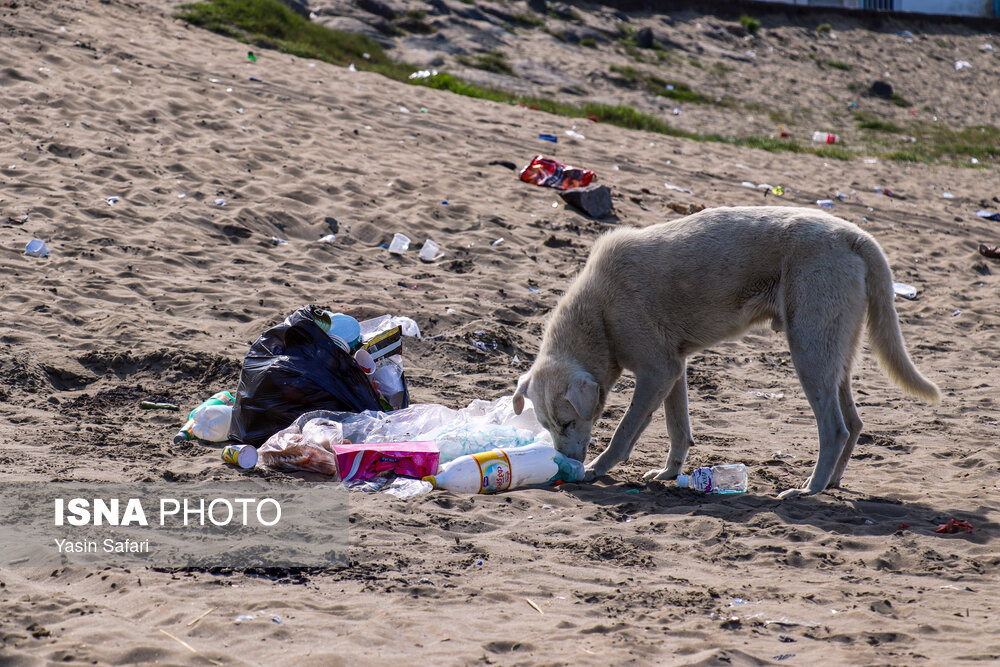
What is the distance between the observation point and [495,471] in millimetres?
4930

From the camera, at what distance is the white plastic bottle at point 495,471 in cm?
487

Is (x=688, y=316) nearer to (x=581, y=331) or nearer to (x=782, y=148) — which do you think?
(x=581, y=331)

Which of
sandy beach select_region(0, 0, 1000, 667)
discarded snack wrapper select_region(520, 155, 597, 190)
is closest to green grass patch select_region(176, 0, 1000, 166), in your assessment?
sandy beach select_region(0, 0, 1000, 667)

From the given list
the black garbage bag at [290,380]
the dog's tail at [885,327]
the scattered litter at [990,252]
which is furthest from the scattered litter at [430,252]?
the scattered litter at [990,252]

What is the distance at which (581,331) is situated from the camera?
5.58 m

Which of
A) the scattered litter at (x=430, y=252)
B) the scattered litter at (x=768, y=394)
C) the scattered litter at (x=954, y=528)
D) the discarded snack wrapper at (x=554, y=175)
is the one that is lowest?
the scattered litter at (x=768, y=394)

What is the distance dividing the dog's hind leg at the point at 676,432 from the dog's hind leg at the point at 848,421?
88 centimetres

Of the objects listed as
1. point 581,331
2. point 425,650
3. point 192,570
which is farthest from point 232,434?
point 425,650

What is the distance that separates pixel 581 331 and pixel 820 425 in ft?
4.90

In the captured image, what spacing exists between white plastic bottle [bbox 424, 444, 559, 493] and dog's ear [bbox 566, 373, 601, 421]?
34 cm

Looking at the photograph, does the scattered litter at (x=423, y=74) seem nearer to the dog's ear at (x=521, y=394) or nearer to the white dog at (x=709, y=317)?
the white dog at (x=709, y=317)

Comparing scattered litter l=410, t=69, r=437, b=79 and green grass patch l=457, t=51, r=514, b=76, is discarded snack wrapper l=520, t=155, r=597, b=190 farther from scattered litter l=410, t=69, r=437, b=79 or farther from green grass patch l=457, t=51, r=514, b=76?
green grass patch l=457, t=51, r=514, b=76

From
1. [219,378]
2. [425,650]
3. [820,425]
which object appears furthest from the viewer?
[219,378]

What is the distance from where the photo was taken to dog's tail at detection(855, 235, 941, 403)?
516 centimetres
